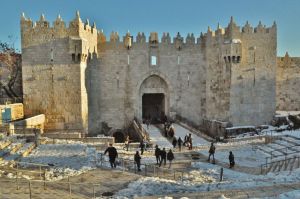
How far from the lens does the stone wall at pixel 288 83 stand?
118 ft

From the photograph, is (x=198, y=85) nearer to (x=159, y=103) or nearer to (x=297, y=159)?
(x=159, y=103)

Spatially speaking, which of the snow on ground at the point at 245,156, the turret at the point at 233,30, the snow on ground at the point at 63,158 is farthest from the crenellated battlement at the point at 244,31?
the snow on ground at the point at 63,158

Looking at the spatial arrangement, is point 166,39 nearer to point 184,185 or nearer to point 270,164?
point 270,164

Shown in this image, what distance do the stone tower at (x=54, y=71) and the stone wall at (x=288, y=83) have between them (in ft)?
73.2

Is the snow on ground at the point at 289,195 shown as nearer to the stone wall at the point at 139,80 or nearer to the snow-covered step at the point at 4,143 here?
the snow-covered step at the point at 4,143

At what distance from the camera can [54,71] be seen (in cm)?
2745

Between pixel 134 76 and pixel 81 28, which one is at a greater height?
pixel 81 28

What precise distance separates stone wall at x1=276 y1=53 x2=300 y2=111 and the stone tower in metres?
22.3

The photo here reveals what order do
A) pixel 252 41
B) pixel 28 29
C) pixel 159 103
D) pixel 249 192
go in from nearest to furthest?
pixel 249 192
pixel 28 29
pixel 252 41
pixel 159 103

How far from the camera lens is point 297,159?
56.7 ft

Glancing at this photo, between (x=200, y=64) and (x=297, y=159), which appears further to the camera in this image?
(x=200, y=64)

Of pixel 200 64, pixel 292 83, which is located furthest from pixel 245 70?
pixel 292 83

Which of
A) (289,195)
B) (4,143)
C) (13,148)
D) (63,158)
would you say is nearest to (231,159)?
(289,195)

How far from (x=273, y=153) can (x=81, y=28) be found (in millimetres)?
18436
